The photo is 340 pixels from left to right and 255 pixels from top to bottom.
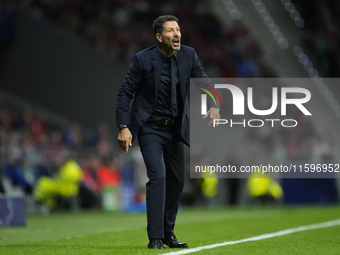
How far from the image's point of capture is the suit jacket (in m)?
5.61

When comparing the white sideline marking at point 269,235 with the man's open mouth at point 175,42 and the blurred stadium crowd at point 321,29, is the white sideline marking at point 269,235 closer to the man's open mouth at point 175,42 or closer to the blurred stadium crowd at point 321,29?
the man's open mouth at point 175,42

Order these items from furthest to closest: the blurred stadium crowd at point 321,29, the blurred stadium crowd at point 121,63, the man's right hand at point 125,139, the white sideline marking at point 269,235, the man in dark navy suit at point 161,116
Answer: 1. the blurred stadium crowd at point 321,29
2. the blurred stadium crowd at point 121,63
3. the man in dark navy suit at point 161,116
4. the man's right hand at point 125,139
5. the white sideline marking at point 269,235

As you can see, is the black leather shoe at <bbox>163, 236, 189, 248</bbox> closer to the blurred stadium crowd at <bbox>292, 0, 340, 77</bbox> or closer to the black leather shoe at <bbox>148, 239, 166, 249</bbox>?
the black leather shoe at <bbox>148, 239, 166, 249</bbox>

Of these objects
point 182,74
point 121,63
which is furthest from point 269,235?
point 121,63

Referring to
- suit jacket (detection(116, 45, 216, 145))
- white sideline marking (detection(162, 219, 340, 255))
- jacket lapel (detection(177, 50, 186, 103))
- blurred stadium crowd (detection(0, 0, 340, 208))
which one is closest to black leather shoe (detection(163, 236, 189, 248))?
white sideline marking (detection(162, 219, 340, 255))

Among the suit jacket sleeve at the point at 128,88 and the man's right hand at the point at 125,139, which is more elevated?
the suit jacket sleeve at the point at 128,88

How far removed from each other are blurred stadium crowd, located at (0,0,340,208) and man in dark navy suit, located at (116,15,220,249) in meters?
9.04

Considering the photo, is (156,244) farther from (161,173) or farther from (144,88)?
(144,88)

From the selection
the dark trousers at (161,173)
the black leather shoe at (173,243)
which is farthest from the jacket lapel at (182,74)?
the black leather shoe at (173,243)

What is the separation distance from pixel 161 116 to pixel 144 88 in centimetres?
29

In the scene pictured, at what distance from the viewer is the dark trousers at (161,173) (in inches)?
217

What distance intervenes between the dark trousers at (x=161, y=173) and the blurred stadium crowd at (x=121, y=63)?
9.00m

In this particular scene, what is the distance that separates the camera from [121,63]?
18.8m

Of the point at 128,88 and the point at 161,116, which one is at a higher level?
the point at 128,88
